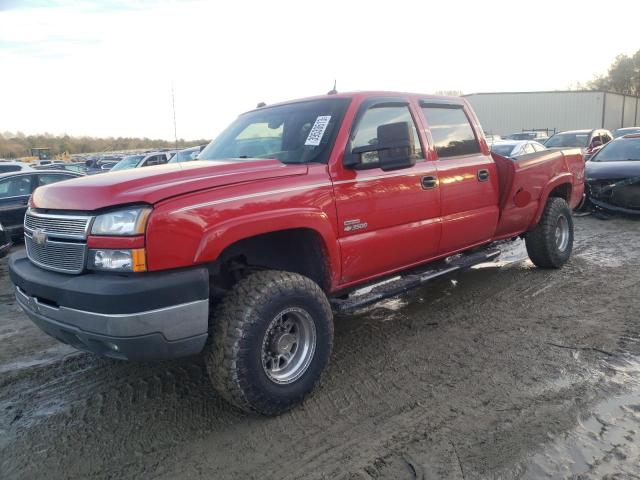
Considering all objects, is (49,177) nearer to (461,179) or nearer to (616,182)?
(461,179)

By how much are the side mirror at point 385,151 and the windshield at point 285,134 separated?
0.70 ft

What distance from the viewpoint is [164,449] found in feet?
9.83

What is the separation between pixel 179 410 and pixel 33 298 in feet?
3.75

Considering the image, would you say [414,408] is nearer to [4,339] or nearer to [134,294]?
[134,294]

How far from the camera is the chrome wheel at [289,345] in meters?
3.32

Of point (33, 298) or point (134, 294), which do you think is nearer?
point (134, 294)

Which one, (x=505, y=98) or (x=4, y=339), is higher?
(x=505, y=98)

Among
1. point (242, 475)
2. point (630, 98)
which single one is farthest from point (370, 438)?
point (630, 98)

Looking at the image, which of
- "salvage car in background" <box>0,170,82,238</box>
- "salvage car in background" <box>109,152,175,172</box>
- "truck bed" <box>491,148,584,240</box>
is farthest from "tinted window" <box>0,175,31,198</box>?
"truck bed" <box>491,148,584,240</box>

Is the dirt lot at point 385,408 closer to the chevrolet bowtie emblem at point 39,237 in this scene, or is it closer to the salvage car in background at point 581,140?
the chevrolet bowtie emblem at point 39,237

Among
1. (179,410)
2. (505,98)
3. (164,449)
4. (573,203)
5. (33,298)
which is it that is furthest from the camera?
(505,98)

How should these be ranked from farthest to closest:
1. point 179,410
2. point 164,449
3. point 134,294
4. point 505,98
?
point 505,98 → point 179,410 → point 164,449 → point 134,294

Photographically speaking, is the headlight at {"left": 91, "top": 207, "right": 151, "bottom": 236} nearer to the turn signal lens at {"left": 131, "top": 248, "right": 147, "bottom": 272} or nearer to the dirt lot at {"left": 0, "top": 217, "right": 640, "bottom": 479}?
the turn signal lens at {"left": 131, "top": 248, "right": 147, "bottom": 272}

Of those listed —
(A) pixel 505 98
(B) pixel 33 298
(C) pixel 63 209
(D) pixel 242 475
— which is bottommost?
(D) pixel 242 475
